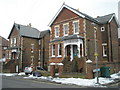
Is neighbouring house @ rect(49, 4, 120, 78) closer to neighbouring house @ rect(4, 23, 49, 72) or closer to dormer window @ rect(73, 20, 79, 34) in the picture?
dormer window @ rect(73, 20, 79, 34)

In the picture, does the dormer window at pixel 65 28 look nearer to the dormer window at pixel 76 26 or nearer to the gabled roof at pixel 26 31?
the dormer window at pixel 76 26

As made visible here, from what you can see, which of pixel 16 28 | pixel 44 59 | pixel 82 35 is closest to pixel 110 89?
pixel 82 35

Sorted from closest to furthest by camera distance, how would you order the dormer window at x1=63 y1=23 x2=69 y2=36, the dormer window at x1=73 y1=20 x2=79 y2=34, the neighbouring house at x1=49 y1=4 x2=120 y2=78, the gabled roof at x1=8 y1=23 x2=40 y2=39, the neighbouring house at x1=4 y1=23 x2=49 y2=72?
the neighbouring house at x1=49 y1=4 x2=120 y2=78 → the dormer window at x1=73 y1=20 x2=79 y2=34 → the dormer window at x1=63 y1=23 x2=69 y2=36 → the neighbouring house at x1=4 y1=23 x2=49 y2=72 → the gabled roof at x1=8 y1=23 x2=40 y2=39

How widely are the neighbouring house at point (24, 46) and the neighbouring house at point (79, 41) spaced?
10.00 meters

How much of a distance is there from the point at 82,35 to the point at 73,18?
3609 mm

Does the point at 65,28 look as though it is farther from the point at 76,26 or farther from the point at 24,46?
the point at 24,46

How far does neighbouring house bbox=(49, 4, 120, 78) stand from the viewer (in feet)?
71.3

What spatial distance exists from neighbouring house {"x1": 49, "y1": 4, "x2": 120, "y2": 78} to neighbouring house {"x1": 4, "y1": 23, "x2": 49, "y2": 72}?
10.00m

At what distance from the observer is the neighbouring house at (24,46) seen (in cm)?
3434

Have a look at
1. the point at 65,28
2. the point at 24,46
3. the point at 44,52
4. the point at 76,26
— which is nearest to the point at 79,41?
the point at 76,26

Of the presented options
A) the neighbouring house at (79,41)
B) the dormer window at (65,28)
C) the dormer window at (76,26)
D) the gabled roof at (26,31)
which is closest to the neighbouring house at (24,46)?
the gabled roof at (26,31)

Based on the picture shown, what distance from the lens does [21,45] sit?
34688mm

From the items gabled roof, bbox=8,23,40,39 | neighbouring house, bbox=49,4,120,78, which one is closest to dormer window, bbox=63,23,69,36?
neighbouring house, bbox=49,4,120,78

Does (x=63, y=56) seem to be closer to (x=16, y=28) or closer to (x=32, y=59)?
(x=32, y=59)
